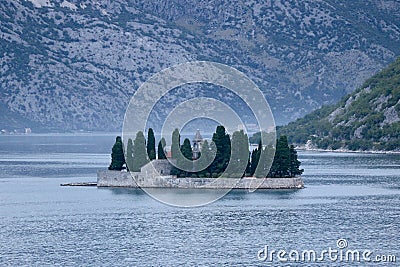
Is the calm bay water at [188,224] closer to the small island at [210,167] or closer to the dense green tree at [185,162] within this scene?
the small island at [210,167]

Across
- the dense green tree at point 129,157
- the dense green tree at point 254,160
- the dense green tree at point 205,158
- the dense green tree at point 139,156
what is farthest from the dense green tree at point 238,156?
the dense green tree at point 129,157

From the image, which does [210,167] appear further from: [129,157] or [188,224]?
[188,224]

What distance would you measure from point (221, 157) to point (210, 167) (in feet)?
6.16

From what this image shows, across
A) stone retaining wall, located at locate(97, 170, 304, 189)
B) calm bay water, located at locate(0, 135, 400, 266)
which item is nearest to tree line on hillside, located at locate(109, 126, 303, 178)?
stone retaining wall, located at locate(97, 170, 304, 189)

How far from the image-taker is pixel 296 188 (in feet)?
440

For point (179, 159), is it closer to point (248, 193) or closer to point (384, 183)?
point (248, 193)

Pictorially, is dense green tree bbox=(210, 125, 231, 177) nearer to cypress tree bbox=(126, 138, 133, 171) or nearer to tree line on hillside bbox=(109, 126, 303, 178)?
tree line on hillside bbox=(109, 126, 303, 178)

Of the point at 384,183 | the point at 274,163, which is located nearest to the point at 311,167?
the point at 384,183

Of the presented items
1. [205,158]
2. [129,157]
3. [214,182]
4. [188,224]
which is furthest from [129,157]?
[188,224]

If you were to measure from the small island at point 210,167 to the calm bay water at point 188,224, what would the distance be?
177 cm

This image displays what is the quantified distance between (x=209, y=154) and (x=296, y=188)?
952 cm

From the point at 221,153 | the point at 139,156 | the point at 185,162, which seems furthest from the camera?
the point at 139,156

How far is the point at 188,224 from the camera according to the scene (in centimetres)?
10738

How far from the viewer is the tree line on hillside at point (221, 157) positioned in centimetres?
13325
